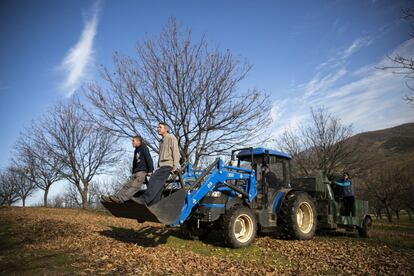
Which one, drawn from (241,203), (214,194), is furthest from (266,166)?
(214,194)

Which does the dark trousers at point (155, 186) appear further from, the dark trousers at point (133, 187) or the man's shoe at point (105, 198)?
the man's shoe at point (105, 198)

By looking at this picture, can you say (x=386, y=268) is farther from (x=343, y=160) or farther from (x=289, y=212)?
(x=343, y=160)

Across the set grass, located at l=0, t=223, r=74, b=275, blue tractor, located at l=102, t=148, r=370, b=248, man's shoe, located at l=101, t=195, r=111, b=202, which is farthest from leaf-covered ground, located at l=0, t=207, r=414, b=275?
man's shoe, located at l=101, t=195, r=111, b=202

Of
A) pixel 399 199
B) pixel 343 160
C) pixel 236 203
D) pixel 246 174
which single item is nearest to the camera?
pixel 236 203

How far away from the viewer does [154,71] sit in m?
12.9

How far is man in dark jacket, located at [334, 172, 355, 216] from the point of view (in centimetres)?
1041

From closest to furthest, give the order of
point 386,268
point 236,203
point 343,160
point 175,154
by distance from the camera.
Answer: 1. point 386,268
2. point 175,154
3. point 236,203
4. point 343,160

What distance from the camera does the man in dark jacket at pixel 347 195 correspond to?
34.1ft

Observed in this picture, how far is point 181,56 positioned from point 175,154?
A: 7.40 metres

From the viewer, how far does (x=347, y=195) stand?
10578 mm

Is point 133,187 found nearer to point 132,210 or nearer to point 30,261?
point 132,210

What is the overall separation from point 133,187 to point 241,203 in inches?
118

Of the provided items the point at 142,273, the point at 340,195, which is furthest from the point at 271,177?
the point at 142,273

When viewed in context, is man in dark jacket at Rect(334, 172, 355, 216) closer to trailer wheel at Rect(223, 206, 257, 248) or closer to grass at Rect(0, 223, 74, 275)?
trailer wheel at Rect(223, 206, 257, 248)
